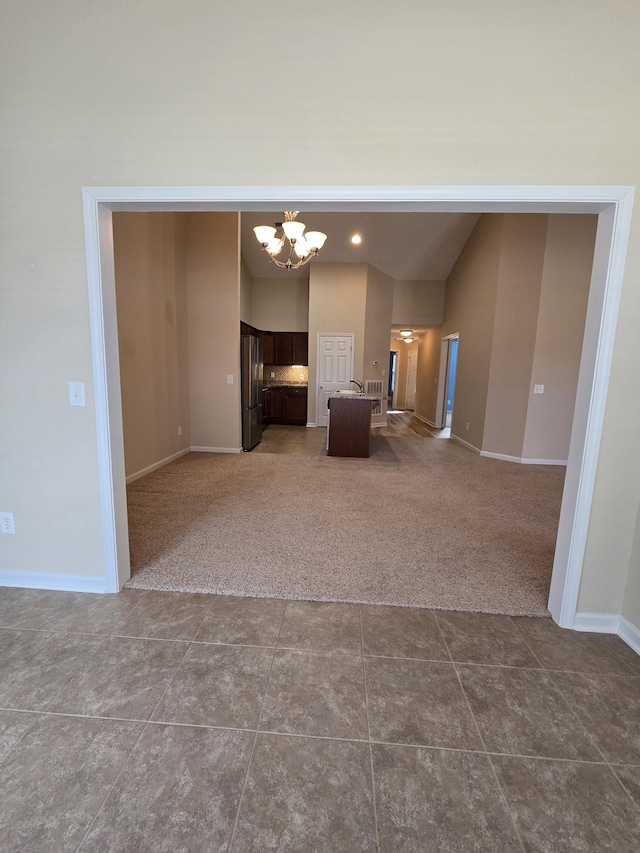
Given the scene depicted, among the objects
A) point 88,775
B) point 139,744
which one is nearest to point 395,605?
point 139,744

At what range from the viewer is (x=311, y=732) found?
4.39 feet

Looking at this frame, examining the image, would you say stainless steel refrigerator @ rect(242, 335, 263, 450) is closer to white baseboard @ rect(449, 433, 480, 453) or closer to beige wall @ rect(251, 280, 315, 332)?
beige wall @ rect(251, 280, 315, 332)

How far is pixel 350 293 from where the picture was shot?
24.7 feet

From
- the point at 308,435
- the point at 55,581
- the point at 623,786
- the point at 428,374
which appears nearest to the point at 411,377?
the point at 428,374

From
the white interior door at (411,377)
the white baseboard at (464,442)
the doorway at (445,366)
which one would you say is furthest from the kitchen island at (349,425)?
the white interior door at (411,377)

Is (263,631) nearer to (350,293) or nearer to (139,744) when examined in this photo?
(139,744)

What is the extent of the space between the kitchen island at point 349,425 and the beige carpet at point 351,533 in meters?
0.55

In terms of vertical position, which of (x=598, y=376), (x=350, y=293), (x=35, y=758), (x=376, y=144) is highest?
(x=350, y=293)

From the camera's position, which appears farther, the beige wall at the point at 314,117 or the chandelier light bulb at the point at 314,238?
the chandelier light bulb at the point at 314,238

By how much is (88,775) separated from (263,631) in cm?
80

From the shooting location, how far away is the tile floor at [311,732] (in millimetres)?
1067

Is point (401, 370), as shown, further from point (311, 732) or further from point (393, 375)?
point (311, 732)

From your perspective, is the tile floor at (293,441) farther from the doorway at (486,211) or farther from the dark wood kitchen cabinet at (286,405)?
the doorway at (486,211)

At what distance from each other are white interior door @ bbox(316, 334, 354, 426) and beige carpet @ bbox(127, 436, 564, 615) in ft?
10.9
